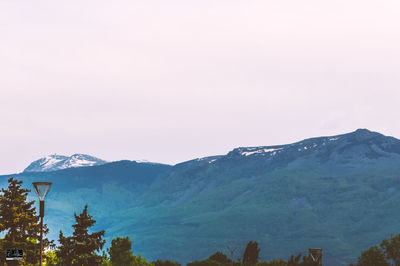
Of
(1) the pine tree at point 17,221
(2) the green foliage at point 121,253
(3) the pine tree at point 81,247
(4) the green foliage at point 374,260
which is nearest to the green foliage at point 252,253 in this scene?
(4) the green foliage at point 374,260

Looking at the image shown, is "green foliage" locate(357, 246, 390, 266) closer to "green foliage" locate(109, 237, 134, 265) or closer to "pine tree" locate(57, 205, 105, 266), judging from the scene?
"green foliage" locate(109, 237, 134, 265)

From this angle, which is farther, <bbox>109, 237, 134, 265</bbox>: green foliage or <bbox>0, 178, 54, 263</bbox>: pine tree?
<bbox>109, 237, 134, 265</bbox>: green foliage

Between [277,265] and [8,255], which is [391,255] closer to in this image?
[277,265]

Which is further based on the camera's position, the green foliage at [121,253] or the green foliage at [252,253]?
the green foliage at [252,253]

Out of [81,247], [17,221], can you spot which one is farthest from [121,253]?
[17,221]

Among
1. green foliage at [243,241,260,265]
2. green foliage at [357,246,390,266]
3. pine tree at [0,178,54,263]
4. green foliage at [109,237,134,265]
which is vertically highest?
pine tree at [0,178,54,263]

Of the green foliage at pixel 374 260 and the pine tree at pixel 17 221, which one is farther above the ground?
the pine tree at pixel 17 221

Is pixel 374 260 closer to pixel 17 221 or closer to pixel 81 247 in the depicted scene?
pixel 81 247

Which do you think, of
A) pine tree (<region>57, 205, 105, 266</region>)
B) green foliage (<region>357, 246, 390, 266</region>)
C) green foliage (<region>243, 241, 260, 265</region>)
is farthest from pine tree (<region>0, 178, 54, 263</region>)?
green foliage (<region>243, 241, 260, 265</region>)

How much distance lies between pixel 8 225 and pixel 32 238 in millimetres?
10029

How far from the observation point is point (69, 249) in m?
96.1

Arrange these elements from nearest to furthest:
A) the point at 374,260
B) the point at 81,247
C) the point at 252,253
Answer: the point at 81,247 < the point at 374,260 < the point at 252,253

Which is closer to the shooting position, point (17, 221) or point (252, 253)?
point (17, 221)

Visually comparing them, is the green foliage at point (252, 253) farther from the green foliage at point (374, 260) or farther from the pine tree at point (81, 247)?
the pine tree at point (81, 247)
